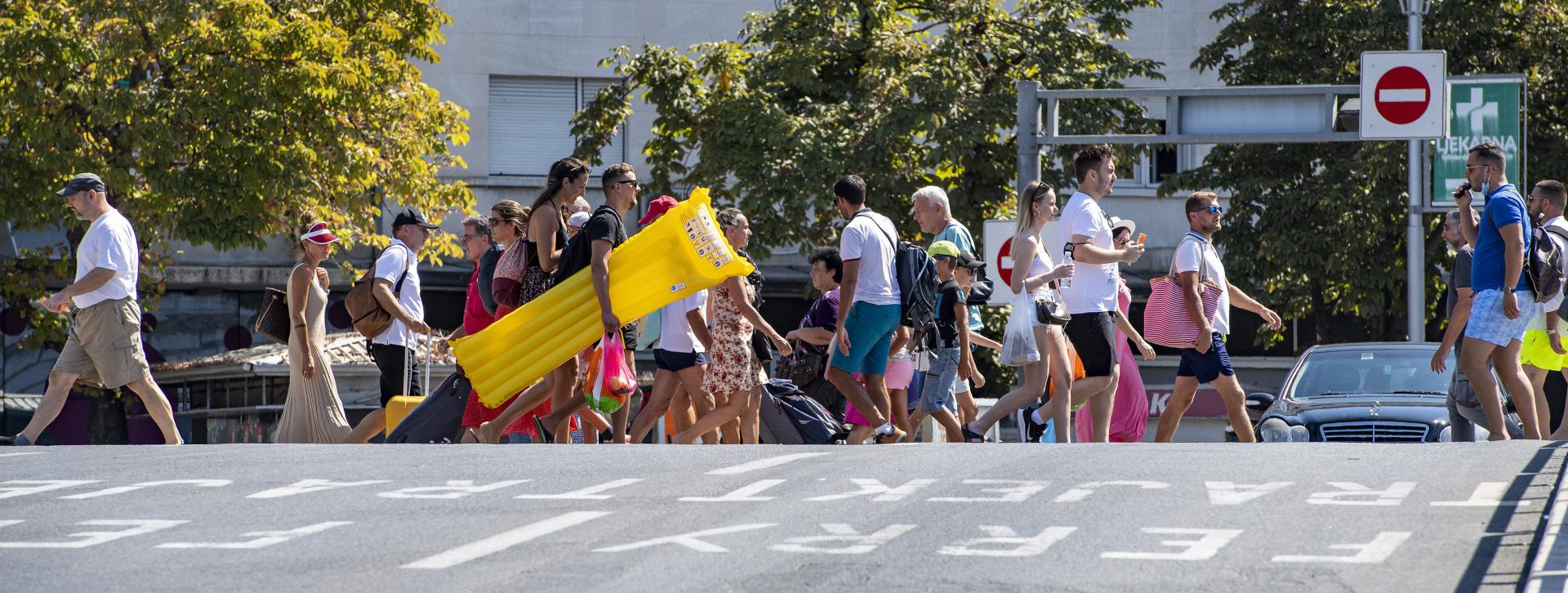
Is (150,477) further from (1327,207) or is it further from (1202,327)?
(1327,207)

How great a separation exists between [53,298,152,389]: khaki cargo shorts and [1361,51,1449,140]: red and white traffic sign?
12.5 metres

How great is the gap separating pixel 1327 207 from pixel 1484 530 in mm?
20203

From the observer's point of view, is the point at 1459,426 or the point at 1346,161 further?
the point at 1346,161

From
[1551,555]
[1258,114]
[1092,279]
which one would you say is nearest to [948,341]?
[1092,279]

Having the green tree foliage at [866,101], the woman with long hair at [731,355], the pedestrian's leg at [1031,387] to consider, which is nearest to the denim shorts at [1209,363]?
the pedestrian's leg at [1031,387]

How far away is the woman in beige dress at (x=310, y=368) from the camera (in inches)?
499

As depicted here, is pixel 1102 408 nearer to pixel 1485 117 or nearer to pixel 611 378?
pixel 611 378

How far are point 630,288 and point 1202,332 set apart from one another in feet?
10.7

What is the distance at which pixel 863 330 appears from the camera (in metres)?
11.7

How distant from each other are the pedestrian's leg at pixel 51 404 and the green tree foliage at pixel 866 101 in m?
13.1

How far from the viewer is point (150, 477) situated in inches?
335

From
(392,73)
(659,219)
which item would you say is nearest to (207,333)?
(392,73)

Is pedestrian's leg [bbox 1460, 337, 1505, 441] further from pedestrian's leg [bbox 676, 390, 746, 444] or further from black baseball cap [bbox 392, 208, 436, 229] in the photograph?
black baseball cap [bbox 392, 208, 436, 229]

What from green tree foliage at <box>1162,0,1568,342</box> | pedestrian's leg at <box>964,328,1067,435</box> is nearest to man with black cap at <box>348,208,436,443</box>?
pedestrian's leg at <box>964,328,1067,435</box>
